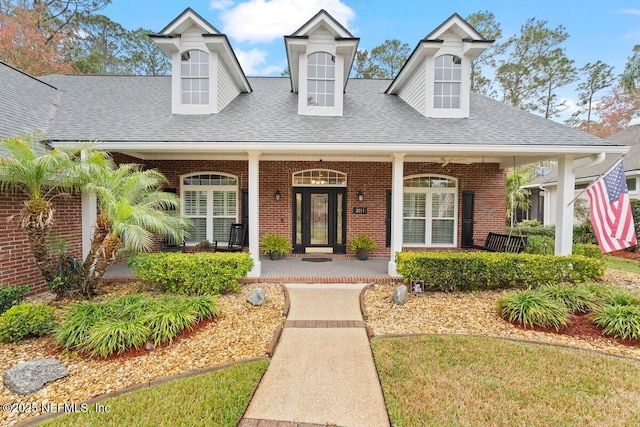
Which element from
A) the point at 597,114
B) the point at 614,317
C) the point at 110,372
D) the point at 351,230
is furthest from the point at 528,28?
the point at 110,372

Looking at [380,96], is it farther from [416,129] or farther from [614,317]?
[614,317]

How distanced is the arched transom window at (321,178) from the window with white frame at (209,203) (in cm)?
208

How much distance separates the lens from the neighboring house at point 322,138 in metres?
6.42

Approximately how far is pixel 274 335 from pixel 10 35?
20092 mm

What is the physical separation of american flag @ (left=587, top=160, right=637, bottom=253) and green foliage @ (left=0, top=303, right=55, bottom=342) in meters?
8.95

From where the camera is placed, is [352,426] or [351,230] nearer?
[352,426]

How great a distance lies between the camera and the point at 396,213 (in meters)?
6.59

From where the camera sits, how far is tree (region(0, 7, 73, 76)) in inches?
536

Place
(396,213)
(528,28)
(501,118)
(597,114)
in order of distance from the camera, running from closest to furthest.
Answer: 1. (396,213)
2. (501,118)
3. (528,28)
4. (597,114)

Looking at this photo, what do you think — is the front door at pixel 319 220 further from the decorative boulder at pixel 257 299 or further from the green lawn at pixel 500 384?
the green lawn at pixel 500 384

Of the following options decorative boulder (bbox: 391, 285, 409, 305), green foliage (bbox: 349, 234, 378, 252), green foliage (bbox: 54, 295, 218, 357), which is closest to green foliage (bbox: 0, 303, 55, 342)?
green foliage (bbox: 54, 295, 218, 357)

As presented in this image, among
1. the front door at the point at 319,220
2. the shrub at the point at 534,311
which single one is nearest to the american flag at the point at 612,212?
the shrub at the point at 534,311

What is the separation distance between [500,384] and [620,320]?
262cm

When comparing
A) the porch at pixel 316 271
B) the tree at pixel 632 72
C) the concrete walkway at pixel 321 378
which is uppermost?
the tree at pixel 632 72
